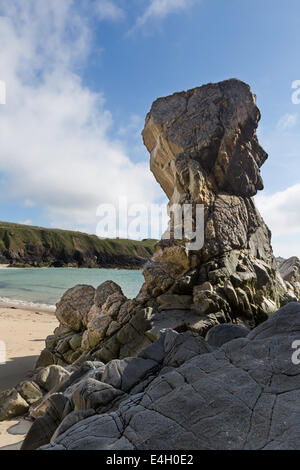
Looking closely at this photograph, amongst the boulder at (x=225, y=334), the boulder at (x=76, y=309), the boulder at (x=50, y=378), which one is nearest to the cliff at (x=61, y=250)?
the boulder at (x=76, y=309)

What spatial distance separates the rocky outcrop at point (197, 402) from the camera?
356 cm

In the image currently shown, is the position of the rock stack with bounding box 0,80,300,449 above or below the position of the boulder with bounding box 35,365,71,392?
above

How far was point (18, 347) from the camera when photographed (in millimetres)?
15867

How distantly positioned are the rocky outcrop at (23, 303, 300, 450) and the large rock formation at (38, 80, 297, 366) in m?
4.89

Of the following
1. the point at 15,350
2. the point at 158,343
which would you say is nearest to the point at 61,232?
the point at 15,350

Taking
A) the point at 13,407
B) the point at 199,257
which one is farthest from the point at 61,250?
the point at 13,407

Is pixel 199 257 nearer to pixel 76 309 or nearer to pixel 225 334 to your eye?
pixel 225 334

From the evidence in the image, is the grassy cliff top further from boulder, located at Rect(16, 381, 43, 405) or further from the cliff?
boulder, located at Rect(16, 381, 43, 405)

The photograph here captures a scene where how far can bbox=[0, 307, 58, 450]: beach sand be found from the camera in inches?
299

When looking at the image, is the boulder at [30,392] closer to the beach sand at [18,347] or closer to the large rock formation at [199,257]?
the beach sand at [18,347]

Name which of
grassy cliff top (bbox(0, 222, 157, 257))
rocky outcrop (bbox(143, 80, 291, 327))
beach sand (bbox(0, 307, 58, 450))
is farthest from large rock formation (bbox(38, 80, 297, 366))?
grassy cliff top (bbox(0, 222, 157, 257))

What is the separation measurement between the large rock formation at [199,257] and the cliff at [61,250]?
120m

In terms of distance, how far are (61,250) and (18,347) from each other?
131m
